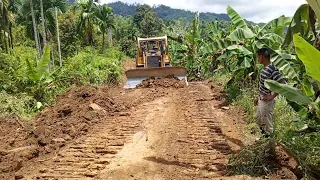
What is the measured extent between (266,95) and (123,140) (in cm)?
299

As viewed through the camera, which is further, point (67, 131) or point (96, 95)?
point (96, 95)

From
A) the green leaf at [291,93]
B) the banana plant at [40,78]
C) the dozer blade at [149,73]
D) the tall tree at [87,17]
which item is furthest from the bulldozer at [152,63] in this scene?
the tall tree at [87,17]

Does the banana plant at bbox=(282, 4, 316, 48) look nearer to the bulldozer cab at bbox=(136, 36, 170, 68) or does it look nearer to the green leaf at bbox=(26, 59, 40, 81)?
the green leaf at bbox=(26, 59, 40, 81)

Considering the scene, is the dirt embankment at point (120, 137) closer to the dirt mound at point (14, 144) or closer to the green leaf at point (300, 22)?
the dirt mound at point (14, 144)

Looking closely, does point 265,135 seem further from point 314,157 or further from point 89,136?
point 89,136

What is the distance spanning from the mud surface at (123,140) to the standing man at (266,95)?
66 cm

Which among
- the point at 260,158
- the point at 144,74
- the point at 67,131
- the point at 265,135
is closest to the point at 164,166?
the point at 260,158

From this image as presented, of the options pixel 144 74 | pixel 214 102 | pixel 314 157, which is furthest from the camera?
pixel 144 74

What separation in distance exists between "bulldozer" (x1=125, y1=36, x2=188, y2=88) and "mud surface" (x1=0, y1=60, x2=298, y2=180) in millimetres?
4167

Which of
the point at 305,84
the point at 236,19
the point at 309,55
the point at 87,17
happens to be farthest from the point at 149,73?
the point at 87,17

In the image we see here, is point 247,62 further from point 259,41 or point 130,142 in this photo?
point 130,142

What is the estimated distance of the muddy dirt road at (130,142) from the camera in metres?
5.39

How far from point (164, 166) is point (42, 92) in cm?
714

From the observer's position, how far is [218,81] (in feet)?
51.2
